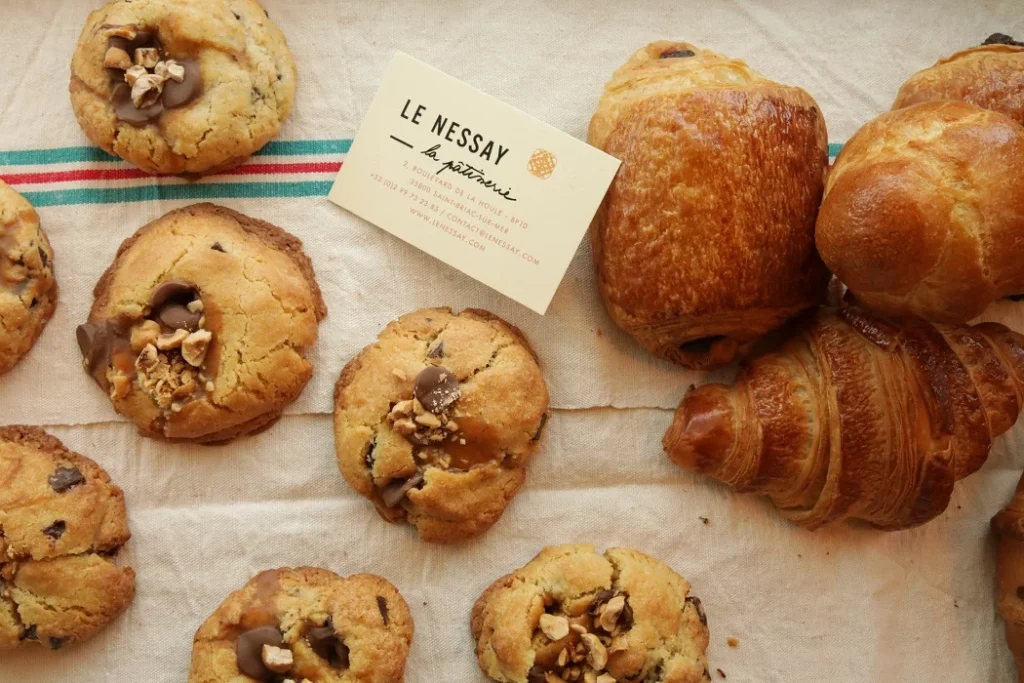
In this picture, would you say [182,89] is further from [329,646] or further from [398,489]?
[329,646]

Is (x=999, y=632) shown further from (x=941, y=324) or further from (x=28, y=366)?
(x=28, y=366)

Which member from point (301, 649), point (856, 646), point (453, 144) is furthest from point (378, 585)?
point (856, 646)

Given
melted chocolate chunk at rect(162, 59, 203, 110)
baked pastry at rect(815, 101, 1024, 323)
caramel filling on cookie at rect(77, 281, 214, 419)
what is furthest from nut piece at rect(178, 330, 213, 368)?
baked pastry at rect(815, 101, 1024, 323)

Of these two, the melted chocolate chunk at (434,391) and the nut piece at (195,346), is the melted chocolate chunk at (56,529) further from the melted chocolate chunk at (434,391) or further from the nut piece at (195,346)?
the melted chocolate chunk at (434,391)

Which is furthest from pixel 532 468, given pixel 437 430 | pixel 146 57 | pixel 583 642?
pixel 146 57

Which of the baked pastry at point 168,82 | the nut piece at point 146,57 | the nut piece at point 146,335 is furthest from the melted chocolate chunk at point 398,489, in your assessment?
the nut piece at point 146,57

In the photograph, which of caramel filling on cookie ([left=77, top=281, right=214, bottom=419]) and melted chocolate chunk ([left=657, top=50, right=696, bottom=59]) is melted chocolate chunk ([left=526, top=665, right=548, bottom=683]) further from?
melted chocolate chunk ([left=657, top=50, right=696, bottom=59])
